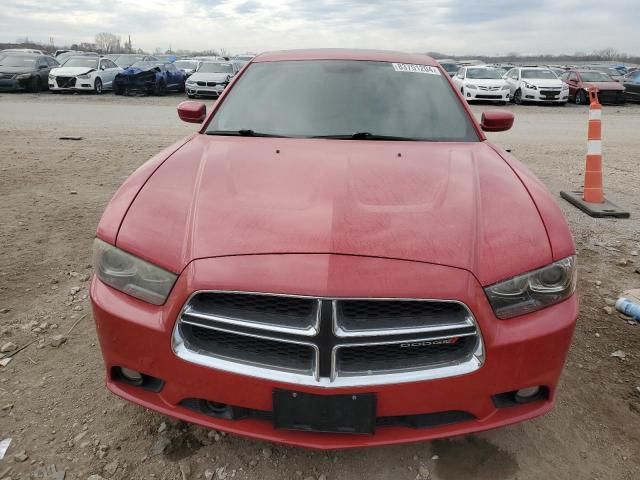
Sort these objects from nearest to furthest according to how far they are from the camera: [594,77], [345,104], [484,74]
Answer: [345,104] < [484,74] < [594,77]

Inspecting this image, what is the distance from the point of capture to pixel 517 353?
5.97 ft

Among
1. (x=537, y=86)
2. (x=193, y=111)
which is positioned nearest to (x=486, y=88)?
(x=537, y=86)

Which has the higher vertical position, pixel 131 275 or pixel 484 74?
pixel 484 74

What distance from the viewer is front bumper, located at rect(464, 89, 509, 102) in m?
17.9

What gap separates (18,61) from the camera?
20234 millimetres

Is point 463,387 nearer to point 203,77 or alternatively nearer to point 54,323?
point 54,323

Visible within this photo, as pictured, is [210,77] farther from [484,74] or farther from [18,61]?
[484,74]

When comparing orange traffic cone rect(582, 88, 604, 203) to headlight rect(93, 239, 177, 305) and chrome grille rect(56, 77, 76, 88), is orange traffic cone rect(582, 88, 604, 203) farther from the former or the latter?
chrome grille rect(56, 77, 76, 88)

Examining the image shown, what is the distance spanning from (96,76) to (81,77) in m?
0.54

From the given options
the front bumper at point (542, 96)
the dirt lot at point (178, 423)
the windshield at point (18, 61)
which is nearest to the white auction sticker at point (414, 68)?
the dirt lot at point (178, 423)

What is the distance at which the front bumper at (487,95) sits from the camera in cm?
1794

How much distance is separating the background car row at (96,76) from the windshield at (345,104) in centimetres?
1604

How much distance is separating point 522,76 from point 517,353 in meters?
20.4

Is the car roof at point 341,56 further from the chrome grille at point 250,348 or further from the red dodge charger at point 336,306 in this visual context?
the chrome grille at point 250,348
